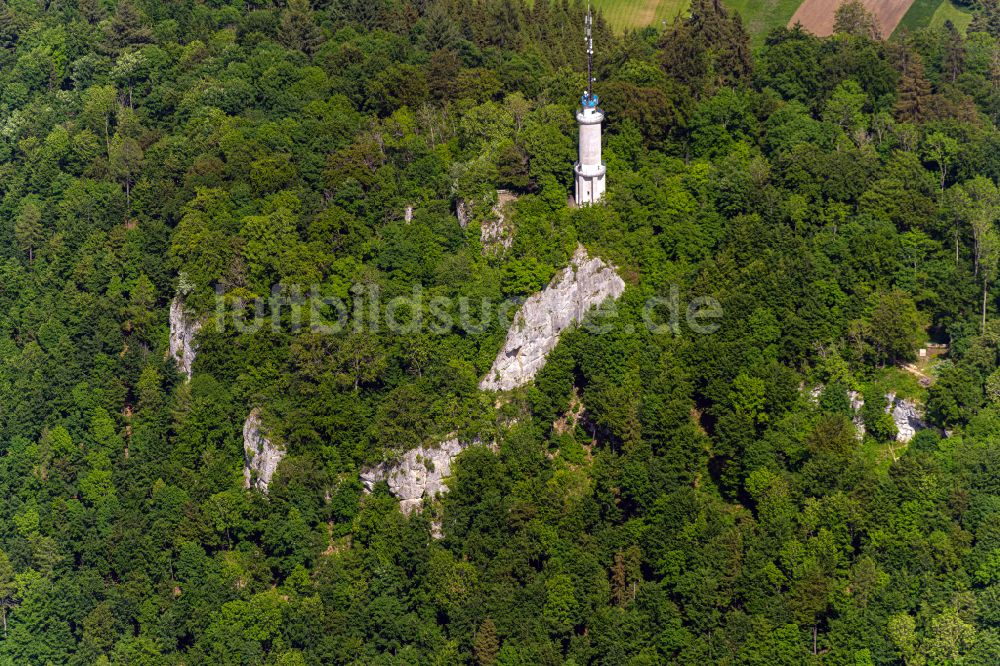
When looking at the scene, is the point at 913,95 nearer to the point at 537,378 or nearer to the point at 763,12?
the point at 537,378

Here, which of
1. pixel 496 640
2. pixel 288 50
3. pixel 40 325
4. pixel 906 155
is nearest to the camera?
pixel 496 640

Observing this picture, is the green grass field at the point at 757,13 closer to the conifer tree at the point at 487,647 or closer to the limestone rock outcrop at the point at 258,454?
the limestone rock outcrop at the point at 258,454

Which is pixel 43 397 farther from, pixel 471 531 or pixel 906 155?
pixel 906 155

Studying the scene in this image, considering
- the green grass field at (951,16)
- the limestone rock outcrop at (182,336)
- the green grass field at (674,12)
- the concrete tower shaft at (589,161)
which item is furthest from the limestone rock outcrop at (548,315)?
the green grass field at (951,16)

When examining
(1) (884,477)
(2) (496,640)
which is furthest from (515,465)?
(1) (884,477)

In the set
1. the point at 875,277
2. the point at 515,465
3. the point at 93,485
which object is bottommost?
the point at 93,485

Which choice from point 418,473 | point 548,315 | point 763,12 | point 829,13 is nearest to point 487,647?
point 418,473

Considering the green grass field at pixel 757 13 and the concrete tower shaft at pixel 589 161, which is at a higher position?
the concrete tower shaft at pixel 589 161
